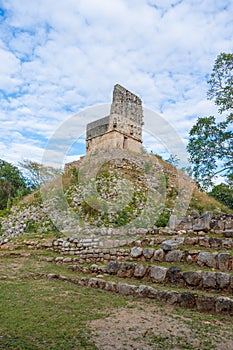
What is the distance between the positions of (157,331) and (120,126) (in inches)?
558

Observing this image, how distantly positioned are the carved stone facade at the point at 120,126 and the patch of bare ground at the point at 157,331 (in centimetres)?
1298

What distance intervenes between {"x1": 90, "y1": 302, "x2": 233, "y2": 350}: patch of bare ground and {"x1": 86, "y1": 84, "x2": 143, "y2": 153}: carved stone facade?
511 inches

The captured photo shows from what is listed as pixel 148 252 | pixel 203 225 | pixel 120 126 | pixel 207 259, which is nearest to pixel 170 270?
pixel 207 259

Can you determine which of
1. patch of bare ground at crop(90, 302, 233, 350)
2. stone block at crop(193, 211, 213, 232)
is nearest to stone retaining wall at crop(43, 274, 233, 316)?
patch of bare ground at crop(90, 302, 233, 350)

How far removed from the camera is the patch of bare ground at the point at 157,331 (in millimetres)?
3652

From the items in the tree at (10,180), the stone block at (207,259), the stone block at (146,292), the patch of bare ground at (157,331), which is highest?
the tree at (10,180)

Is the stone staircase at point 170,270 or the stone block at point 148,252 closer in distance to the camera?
the stone staircase at point 170,270

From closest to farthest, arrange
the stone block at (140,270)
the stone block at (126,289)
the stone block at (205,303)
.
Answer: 1. the stone block at (205,303)
2. the stone block at (126,289)
3. the stone block at (140,270)

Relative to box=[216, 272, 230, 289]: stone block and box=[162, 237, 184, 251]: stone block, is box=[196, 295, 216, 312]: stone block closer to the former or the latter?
box=[216, 272, 230, 289]: stone block

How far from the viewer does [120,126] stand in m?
17.3

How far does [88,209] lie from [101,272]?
5.61m

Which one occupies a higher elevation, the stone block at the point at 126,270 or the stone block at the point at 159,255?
the stone block at the point at 159,255

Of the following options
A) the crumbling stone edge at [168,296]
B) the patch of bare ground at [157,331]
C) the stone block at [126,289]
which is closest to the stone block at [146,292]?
the crumbling stone edge at [168,296]

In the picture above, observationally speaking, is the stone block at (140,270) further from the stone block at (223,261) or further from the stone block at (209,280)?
the stone block at (223,261)
